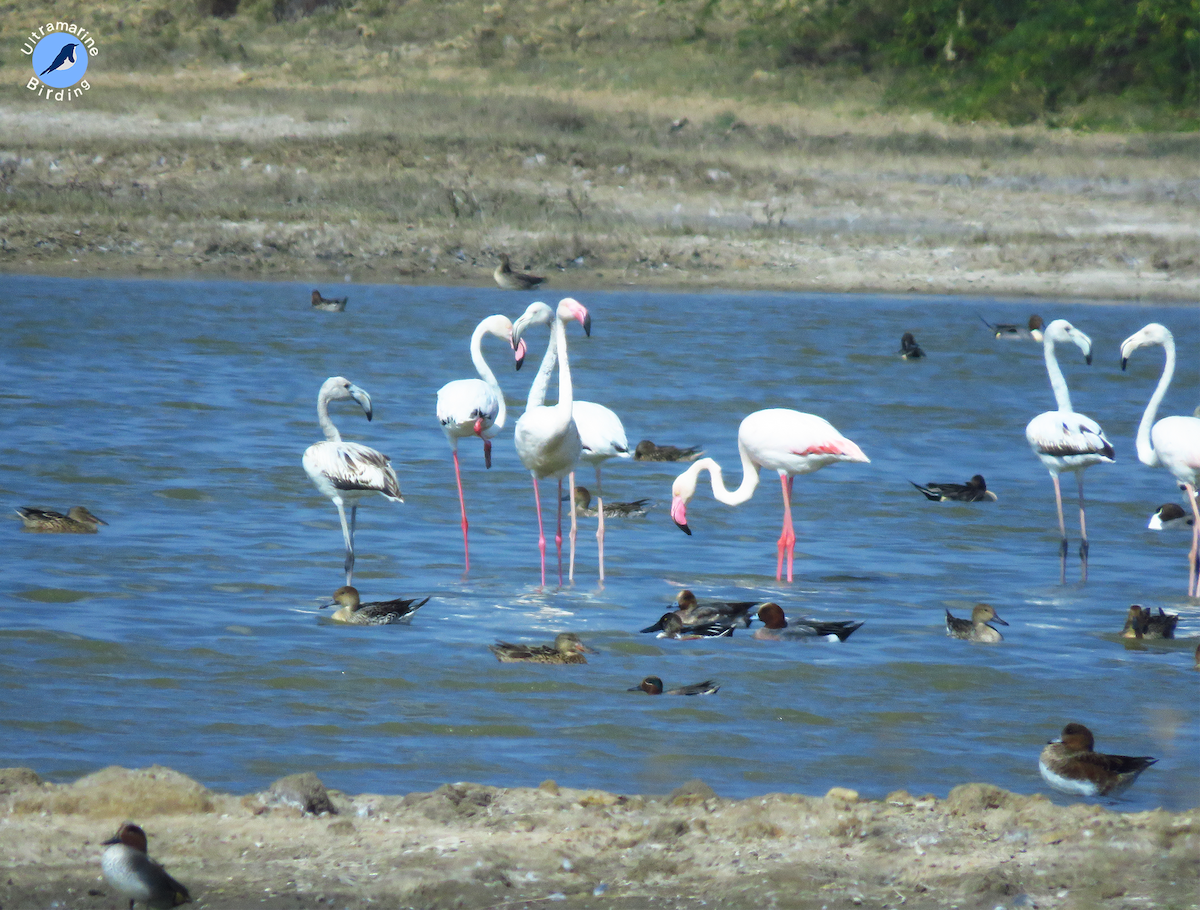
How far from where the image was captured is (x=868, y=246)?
25.5 m

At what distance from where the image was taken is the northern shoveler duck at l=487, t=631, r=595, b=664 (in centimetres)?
730

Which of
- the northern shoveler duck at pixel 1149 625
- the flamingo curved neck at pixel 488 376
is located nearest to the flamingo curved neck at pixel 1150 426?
the northern shoveler duck at pixel 1149 625

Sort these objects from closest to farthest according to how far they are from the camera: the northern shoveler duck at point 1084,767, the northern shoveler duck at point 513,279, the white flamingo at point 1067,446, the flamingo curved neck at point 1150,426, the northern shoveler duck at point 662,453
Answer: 1. the northern shoveler duck at point 1084,767
2. the white flamingo at point 1067,446
3. the flamingo curved neck at point 1150,426
4. the northern shoveler duck at point 662,453
5. the northern shoveler duck at point 513,279

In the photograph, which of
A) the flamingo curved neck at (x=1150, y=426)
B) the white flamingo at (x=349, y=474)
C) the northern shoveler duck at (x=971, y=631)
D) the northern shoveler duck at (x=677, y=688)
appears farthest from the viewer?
the flamingo curved neck at (x=1150, y=426)

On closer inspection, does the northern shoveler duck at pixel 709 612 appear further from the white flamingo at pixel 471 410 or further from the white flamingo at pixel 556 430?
the white flamingo at pixel 471 410

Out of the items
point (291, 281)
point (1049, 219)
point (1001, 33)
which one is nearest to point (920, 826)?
point (291, 281)

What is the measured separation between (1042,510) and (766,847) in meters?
8.07

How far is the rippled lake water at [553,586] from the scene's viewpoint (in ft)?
20.5

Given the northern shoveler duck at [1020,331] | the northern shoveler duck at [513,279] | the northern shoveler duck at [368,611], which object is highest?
the northern shoveler duck at [513,279]

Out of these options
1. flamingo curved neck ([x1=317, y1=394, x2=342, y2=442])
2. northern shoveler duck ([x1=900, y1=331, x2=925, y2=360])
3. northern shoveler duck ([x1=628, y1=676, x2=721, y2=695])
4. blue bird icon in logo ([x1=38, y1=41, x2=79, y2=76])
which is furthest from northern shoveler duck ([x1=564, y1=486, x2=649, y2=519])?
blue bird icon in logo ([x1=38, y1=41, x2=79, y2=76])

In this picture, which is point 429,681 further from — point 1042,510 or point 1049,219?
point 1049,219

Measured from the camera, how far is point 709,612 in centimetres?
802

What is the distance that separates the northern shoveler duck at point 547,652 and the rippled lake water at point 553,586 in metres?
0.07

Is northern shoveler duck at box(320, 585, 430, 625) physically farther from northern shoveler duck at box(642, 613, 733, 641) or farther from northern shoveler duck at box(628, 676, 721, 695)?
northern shoveler duck at box(628, 676, 721, 695)
